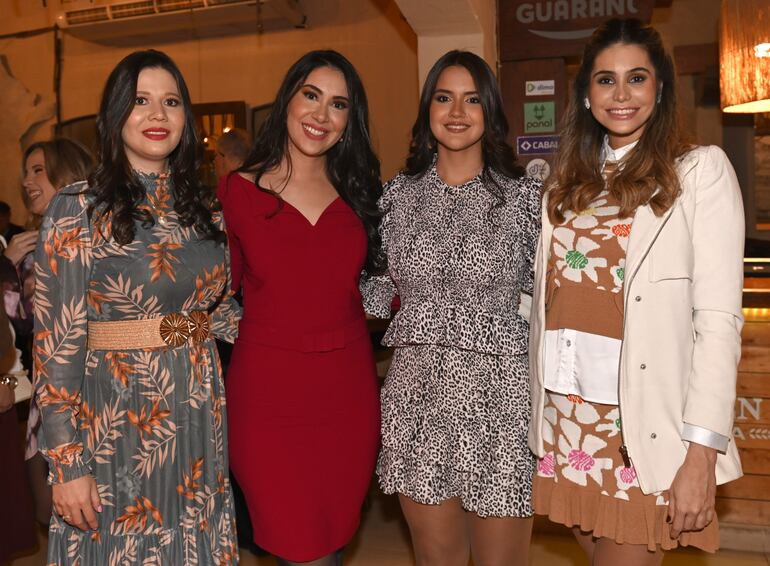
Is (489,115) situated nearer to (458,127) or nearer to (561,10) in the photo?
(458,127)

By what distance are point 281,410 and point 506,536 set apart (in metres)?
0.79

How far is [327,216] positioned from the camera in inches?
105

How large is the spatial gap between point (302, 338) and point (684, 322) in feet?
3.70

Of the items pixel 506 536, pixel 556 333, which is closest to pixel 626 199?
pixel 556 333

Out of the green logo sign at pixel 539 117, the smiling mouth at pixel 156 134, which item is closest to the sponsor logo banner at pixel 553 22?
the green logo sign at pixel 539 117

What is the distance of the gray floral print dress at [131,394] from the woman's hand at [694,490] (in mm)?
1208

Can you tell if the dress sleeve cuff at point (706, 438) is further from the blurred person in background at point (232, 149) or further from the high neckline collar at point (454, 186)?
the blurred person in background at point (232, 149)

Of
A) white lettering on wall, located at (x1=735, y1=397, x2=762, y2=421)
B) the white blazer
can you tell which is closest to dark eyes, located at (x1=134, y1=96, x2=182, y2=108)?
the white blazer

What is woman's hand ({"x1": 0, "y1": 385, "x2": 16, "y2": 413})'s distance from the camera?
9.31ft

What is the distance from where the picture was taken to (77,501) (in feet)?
6.59

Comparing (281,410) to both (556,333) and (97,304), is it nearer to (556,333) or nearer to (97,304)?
(97,304)

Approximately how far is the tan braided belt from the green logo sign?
3469 millimetres

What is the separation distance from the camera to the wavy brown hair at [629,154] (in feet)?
6.76

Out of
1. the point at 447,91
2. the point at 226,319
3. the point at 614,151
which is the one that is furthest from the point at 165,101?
the point at 614,151
